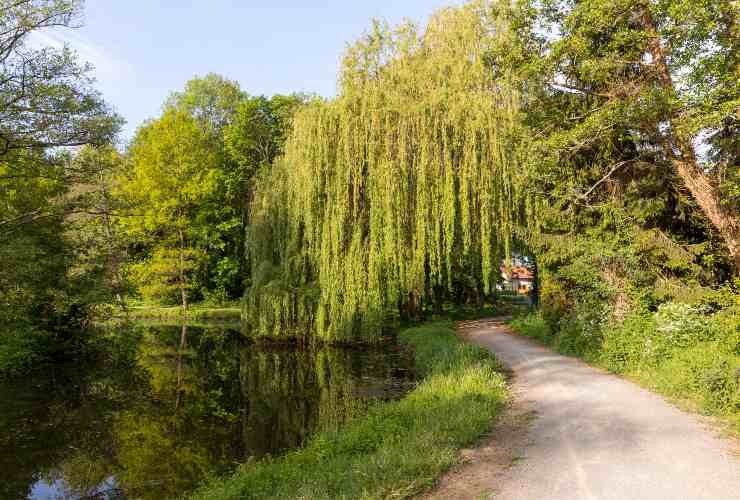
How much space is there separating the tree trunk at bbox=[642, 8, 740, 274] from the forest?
0.05m

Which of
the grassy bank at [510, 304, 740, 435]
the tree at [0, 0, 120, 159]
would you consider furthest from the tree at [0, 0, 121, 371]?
the grassy bank at [510, 304, 740, 435]

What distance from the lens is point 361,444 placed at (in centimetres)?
667

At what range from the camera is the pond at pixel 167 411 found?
776 centimetres

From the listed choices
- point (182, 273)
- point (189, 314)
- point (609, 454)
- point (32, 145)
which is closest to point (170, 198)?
point (182, 273)

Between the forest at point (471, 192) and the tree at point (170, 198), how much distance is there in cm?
1164

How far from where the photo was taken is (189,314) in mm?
29812

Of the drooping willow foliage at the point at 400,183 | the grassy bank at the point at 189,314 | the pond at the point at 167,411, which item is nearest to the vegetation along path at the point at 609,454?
the pond at the point at 167,411

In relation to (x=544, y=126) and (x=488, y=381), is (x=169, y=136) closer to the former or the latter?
(x=544, y=126)

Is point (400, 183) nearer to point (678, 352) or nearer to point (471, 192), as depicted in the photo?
point (471, 192)

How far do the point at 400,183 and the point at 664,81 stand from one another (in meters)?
7.33

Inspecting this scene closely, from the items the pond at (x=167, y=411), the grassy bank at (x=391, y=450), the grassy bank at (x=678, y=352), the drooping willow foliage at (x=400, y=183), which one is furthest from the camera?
the drooping willow foliage at (x=400, y=183)

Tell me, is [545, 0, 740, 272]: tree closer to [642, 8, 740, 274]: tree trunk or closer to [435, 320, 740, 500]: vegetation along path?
[642, 8, 740, 274]: tree trunk

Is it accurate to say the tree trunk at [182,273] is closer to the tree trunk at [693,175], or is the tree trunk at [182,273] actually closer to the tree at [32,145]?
the tree at [32,145]

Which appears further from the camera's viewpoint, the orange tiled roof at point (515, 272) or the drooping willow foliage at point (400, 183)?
the orange tiled roof at point (515, 272)
